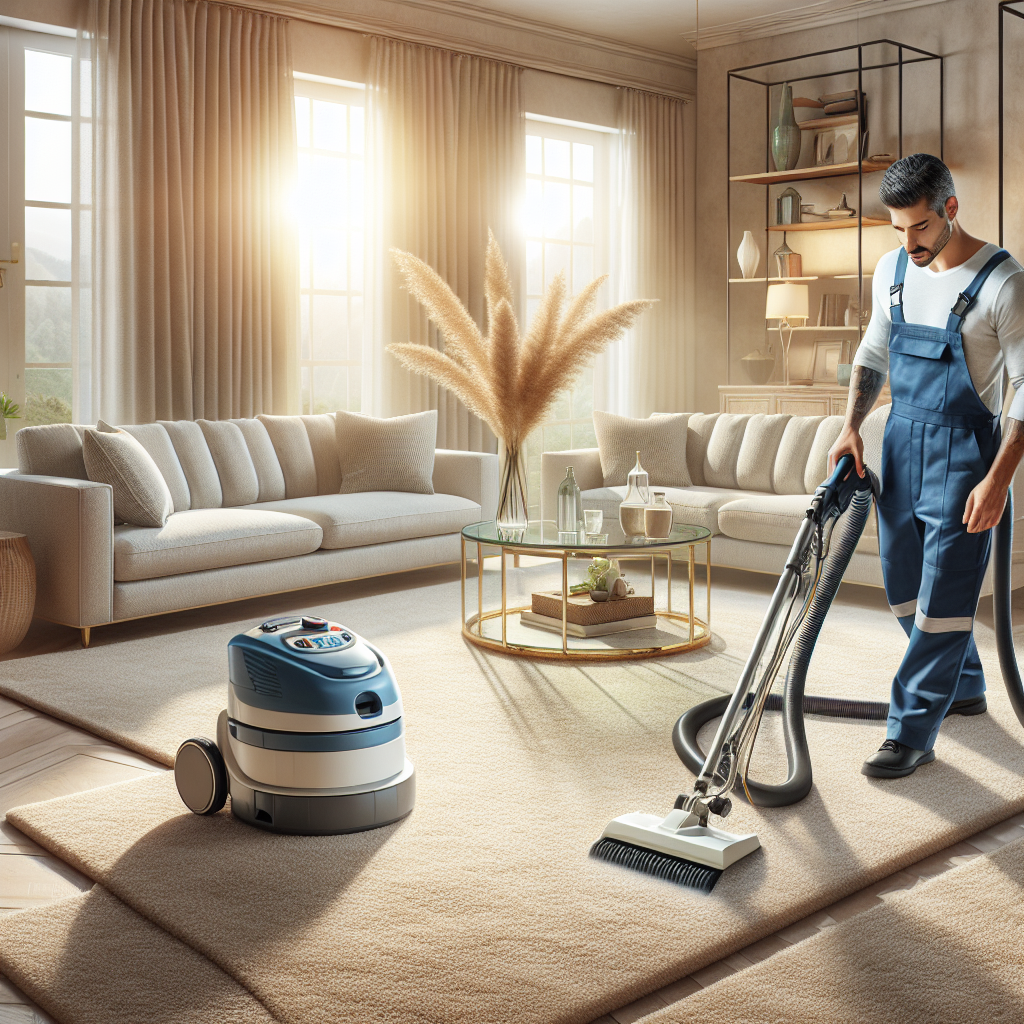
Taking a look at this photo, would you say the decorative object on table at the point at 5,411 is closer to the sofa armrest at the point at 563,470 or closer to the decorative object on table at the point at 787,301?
the sofa armrest at the point at 563,470

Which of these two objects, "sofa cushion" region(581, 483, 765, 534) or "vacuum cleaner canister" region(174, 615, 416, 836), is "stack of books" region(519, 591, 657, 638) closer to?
"sofa cushion" region(581, 483, 765, 534)

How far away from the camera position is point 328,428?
5191mm

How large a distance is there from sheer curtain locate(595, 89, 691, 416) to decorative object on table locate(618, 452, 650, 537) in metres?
3.28

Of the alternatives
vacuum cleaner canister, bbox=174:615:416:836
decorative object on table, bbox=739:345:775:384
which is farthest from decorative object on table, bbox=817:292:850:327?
vacuum cleaner canister, bbox=174:615:416:836

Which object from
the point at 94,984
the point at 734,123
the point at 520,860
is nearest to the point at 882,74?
the point at 734,123

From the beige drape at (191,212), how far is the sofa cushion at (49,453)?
0.78 meters

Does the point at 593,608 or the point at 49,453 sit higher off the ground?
the point at 49,453

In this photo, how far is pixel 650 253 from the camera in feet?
23.2

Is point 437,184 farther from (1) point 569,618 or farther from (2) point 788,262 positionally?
(1) point 569,618

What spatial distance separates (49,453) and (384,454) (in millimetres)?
1440

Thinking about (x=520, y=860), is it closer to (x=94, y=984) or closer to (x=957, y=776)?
(x=94, y=984)

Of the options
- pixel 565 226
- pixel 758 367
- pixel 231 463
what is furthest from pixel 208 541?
pixel 758 367

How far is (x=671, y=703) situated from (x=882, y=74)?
Answer: 4559 millimetres

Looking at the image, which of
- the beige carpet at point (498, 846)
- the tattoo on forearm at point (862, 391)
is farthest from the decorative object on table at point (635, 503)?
the tattoo on forearm at point (862, 391)
